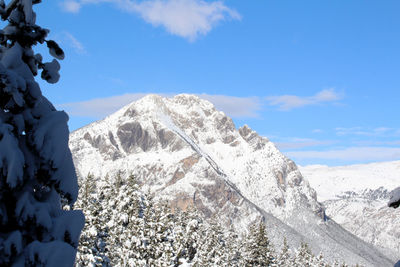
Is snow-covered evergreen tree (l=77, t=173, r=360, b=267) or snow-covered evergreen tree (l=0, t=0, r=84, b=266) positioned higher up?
snow-covered evergreen tree (l=77, t=173, r=360, b=267)

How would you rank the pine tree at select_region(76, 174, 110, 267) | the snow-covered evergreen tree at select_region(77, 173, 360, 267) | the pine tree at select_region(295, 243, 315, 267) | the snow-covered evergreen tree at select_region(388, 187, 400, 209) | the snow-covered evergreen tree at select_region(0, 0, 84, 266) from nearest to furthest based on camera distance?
the snow-covered evergreen tree at select_region(388, 187, 400, 209), the snow-covered evergreen tree at select_region(0, 0, 84, 266), the pine tree at select_region(76, 174, 110, 267), the snow-covered evergreen tree at select_region(77, 173, 360, 267), the pine tree at select_region(295, 243, 315, 267)

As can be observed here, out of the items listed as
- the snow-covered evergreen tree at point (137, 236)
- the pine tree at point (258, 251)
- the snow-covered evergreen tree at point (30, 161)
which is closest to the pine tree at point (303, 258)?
the snow-covered evergreen tree at point (137, 236)

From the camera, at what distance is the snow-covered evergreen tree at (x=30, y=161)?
6.74 m

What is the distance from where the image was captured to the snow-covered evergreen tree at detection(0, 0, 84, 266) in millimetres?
6742

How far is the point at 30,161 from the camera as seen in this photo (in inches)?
279

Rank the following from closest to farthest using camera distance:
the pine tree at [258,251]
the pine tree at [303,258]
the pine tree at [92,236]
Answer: the pine tree at [92,236]
the pine tree at [258,251]
the pine tree at [303,258]

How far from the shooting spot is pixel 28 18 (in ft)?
24.6

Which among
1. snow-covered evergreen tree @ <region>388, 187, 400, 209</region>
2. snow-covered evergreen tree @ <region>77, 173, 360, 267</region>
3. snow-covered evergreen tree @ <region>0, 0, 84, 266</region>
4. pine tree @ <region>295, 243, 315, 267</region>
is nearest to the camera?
snow-covered evergreen tree @ <region>388, 187, 400, 209</region>

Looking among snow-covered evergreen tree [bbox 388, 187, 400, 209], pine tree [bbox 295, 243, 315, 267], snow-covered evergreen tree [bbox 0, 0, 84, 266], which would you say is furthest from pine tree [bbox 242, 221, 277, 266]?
snow-covered evergreen tree [bbox 388, 187, 400, 209]

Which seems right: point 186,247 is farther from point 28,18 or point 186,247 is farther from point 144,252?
point 28,18

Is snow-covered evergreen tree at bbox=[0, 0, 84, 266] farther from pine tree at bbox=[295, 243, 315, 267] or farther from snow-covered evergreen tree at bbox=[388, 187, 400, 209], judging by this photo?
pine tree at bbox=[295, 243, 315, 267]

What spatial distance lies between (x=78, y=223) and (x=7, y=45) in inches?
123

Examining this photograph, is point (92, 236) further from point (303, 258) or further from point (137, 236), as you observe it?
point (303, 258)

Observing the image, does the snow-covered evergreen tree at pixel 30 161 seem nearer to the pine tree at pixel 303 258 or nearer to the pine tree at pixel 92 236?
the pine tree at pixel 92 236
